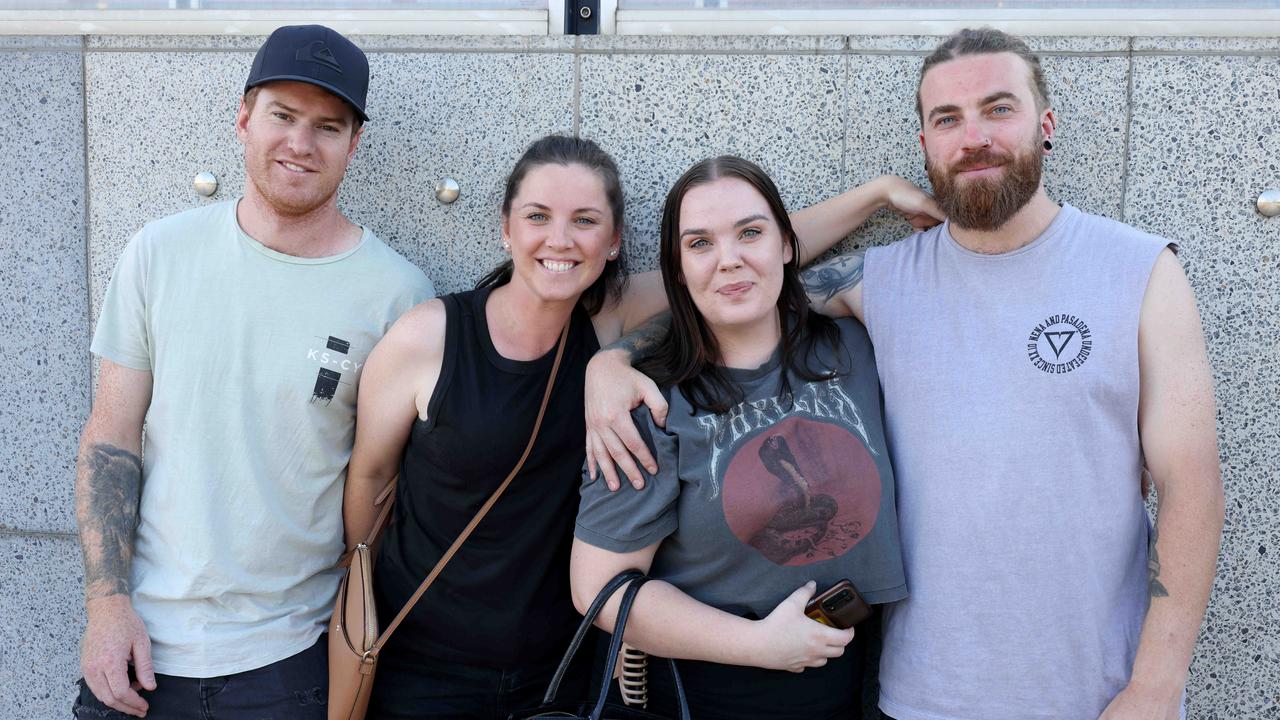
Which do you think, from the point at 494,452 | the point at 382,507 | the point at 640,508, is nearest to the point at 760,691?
the point at 640,508

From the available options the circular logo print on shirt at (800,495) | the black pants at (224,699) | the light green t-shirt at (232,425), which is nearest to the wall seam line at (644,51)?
the light green t-shirt at (232,425)

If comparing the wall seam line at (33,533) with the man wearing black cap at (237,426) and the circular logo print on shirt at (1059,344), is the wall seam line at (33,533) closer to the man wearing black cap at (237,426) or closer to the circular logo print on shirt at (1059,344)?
the man wearing black cap at (237,426)

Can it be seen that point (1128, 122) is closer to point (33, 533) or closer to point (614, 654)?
point (614, 654)

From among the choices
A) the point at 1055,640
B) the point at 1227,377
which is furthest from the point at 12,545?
the point at 1227,377

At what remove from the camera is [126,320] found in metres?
2.71

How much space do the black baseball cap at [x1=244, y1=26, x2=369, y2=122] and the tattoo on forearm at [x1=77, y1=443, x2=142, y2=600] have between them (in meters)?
1.14

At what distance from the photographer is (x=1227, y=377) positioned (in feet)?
9.63

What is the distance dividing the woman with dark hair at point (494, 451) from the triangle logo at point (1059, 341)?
119cm

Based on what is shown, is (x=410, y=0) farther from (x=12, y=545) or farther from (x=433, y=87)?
(x=12, y=545)

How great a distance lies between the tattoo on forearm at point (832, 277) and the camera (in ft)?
8.94

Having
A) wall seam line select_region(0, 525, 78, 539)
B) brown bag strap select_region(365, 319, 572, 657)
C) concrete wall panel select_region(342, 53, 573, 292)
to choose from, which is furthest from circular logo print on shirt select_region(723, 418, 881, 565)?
wall seam line select_region(0, 525, 78, 539)

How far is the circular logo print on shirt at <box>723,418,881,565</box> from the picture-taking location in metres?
2.33

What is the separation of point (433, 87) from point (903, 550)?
82.2 inches

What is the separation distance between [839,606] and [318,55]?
2.06 m
